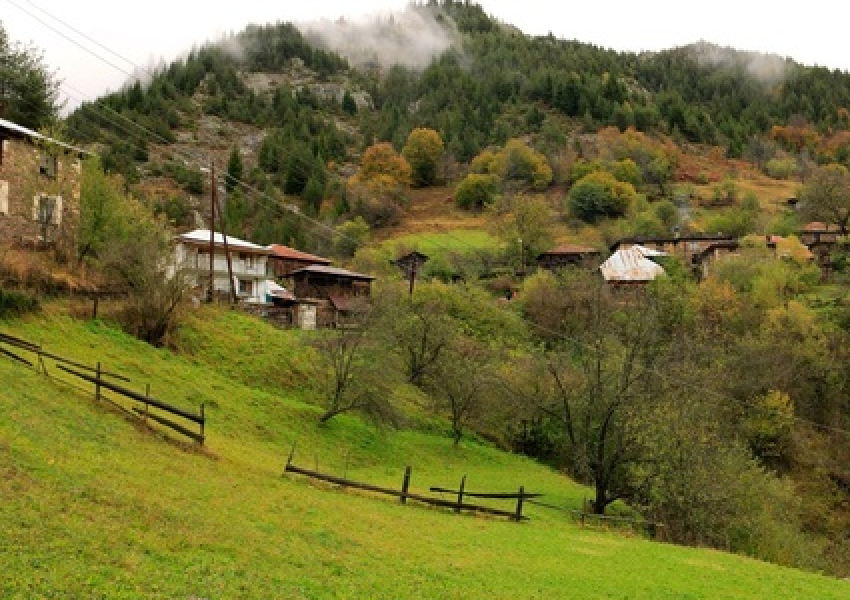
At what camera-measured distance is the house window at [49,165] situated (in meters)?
42.4

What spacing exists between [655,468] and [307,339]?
75.2ft

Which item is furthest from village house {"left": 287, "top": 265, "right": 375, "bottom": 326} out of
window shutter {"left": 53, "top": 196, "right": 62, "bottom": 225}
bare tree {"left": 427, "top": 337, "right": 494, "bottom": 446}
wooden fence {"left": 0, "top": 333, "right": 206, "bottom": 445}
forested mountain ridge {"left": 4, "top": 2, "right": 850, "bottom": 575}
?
wooden fence {"left": 0, "top": 333, "right": 206, "bottom": 445}

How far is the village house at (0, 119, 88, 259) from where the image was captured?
1596 inches

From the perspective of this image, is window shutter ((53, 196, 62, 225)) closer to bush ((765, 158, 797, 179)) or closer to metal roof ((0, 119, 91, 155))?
metal roof ((0, 119, 91, 155))

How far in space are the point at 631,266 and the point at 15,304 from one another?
79.7 metres

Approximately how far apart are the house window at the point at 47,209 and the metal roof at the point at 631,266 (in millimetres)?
68271

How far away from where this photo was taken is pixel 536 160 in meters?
159

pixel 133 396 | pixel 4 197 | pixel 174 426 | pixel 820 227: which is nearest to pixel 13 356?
pixel 133 396

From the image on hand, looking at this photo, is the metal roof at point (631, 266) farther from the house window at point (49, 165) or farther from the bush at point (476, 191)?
the house window at point (49, 165)

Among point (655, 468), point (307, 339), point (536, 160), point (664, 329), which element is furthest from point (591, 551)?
point (536, 160)

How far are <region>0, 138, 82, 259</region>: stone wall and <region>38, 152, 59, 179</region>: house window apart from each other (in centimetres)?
5

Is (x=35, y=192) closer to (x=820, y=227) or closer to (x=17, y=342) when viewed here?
(x=17, y=342)

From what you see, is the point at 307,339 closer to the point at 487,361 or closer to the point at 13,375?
the point at 487,361

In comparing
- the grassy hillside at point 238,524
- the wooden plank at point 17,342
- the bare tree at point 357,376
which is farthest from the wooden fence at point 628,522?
the wooden plank at point 17,342
